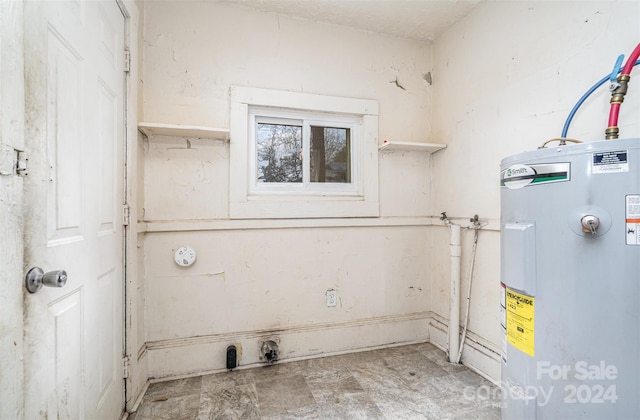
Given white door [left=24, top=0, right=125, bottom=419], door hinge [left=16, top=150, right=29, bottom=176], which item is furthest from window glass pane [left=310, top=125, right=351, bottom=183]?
door hinge [left=16, top=150, right=29, bottom=176]

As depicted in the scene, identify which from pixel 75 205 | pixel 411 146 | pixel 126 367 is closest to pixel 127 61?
pixel 75 205

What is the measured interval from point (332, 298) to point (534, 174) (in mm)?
1589

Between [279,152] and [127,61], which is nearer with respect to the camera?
[127,61]

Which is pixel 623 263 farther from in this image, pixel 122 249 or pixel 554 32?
pixel 122 249

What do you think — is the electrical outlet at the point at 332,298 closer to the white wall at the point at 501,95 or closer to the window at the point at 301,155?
the window at the point at 301,155

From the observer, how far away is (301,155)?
2.22 meters

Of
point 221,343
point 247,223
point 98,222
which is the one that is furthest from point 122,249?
point 221,343

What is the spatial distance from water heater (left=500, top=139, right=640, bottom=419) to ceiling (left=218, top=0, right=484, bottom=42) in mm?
1572

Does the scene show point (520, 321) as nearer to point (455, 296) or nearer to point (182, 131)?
point (455, 296)

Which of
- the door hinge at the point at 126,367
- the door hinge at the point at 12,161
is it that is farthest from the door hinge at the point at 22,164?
the door hinge at the point at 126,367

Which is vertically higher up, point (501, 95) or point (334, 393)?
point (501, 95)

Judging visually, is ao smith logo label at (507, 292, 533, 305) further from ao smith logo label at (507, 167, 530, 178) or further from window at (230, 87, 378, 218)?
window at (230, 87, 378, 218)

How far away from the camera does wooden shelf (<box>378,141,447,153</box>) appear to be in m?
2.16

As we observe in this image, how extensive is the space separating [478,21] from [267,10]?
4.93 feet
